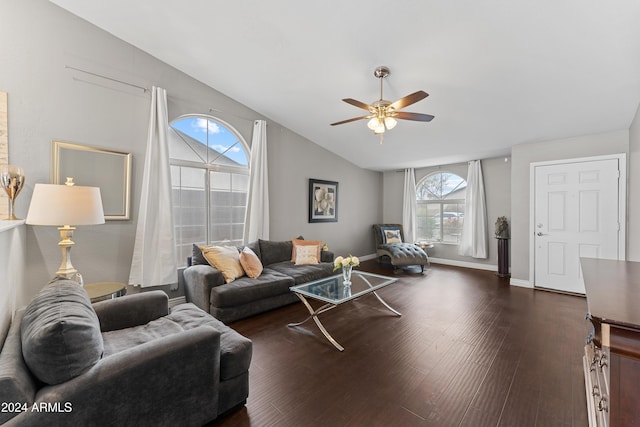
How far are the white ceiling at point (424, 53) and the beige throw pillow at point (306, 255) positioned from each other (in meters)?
2.14

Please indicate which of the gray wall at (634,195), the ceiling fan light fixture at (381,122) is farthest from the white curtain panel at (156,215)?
the gray wall at (634,195)

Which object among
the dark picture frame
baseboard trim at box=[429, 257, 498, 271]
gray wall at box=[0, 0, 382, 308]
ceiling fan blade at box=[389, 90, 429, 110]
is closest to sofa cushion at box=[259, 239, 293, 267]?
the dark picture frame

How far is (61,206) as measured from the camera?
6.91 ft

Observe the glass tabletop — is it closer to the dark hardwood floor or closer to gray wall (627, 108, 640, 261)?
the dark hardwood floor

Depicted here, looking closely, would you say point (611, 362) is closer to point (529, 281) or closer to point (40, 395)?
point (40, 395)

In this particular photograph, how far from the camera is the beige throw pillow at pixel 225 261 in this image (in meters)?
3.16

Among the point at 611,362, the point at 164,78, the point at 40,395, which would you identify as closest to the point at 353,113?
the point at 164,78

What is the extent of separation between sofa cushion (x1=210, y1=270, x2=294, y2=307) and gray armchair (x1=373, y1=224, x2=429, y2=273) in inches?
106

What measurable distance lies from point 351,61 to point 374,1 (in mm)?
728

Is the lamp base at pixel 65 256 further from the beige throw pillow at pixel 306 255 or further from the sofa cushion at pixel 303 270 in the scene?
the beige throw pillow at pixel 306 255

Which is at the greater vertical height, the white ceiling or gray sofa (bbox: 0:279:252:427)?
the white ceiling

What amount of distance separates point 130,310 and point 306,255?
2.47 m

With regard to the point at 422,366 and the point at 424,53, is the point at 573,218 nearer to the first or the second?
the point at 424,53

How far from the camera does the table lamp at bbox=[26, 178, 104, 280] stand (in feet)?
6.75
